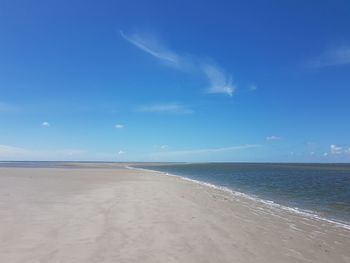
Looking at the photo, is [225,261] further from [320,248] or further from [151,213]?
[151,213]

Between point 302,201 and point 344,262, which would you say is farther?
point 302,201

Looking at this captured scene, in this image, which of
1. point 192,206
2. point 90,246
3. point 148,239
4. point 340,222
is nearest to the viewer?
point 90,246

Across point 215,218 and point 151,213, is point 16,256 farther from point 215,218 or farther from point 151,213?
point 215,218

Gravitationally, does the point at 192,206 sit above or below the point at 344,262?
above

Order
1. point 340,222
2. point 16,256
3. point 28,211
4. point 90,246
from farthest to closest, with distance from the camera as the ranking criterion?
point 340,222 < point 28,211 < point 90,246 < point 16,256

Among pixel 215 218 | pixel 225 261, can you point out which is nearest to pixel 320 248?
pixel 225 261

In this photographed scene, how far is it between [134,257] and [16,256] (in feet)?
8.92

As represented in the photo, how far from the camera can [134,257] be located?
8.38 meters

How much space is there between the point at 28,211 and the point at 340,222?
13595 millimetres

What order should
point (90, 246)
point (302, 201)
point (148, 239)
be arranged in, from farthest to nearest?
point (302, 201) → point (148, 239) → point (90, 246)

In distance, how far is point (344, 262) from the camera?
29.8 feet

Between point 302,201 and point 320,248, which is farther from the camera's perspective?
point 302,201

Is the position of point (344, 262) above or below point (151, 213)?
below

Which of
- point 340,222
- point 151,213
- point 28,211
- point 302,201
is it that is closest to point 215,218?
→ point 151,213
